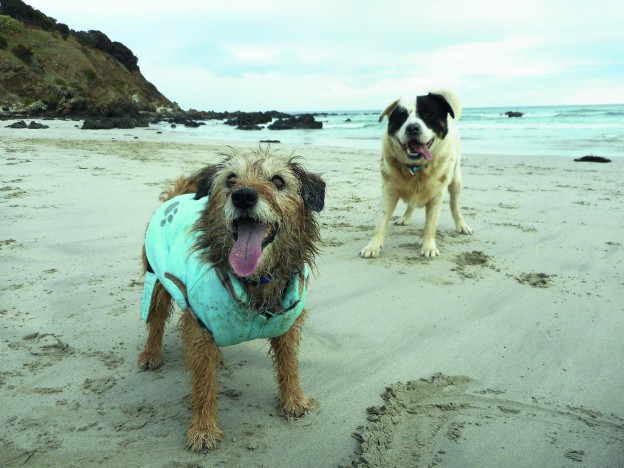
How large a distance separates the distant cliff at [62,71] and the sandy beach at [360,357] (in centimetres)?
3008

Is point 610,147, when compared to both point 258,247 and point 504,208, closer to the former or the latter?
point 504,208

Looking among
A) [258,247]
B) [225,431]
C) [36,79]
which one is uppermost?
[36,79]

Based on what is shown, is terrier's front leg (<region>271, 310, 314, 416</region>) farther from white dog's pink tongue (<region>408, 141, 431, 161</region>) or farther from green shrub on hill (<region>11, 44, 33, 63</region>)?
green shrub on hill (<region>11, 44, 33, 63</region>)

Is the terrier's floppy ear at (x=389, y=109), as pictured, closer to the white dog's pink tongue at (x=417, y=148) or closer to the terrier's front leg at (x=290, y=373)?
the white dog's pink tongue at (x=417, y=148)

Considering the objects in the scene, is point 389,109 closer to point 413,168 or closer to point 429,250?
point 413,168

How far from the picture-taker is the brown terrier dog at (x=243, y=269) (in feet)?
7.13

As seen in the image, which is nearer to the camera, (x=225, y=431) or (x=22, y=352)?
(x=225, y=431)

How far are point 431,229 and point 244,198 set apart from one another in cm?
354

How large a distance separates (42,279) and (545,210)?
6.40 m

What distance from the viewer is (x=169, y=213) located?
2.88 m

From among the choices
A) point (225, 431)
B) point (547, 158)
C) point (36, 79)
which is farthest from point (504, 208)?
point (36, 79)

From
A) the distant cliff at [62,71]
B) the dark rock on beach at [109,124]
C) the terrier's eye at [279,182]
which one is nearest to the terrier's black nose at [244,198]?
the terrier's eye at [279,182]

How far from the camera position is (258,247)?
216cm

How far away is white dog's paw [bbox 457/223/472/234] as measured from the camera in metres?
5.96
